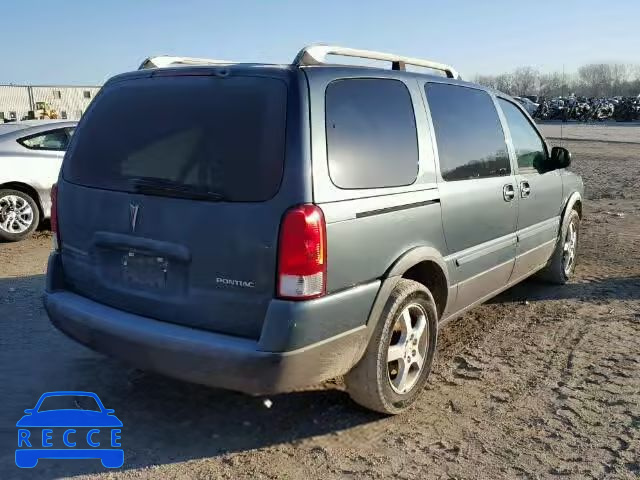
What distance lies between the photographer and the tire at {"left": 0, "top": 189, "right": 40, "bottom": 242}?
7.64 meters

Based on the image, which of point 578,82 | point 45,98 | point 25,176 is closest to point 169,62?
point 25,176

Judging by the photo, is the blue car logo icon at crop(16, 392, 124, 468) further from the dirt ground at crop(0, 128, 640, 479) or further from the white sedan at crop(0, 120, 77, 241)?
the white sedan at crop(0, 120, 77, 241)

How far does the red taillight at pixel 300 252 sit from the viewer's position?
2678 mm

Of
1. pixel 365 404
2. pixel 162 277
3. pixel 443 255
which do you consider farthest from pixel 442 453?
pixel 162 277

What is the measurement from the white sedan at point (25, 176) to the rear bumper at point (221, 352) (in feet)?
17.2

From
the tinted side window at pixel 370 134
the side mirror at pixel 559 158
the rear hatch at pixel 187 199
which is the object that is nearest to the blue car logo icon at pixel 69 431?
the rear hatch at pixel 187 199

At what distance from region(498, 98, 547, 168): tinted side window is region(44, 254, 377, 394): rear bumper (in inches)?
95.9

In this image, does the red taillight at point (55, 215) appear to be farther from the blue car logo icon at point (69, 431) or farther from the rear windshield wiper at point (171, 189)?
the blue car logo icon at point (69, 431)

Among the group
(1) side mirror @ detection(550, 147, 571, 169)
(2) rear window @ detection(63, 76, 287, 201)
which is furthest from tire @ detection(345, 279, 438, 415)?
(1) side mirror @ detection(550, 147, 571, 169)

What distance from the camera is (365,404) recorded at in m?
3.36

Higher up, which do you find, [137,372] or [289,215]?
[289,215]

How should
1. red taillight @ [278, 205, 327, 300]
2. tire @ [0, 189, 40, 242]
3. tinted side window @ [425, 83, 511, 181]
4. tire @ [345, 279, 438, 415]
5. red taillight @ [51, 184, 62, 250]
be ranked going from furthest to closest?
1. tire @ [0, 189, 40, 242]
2. tinted side window @ [425, 83, 511, 181]
3. red taillight @ [51, 184, 62, 250]
4. tire @ [345, 279, 438, 415]
5. red taillight @ [278, 205, 327, 300]

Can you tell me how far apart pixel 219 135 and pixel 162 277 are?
0.76 m

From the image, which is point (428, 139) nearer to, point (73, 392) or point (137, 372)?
point (137, 372)
